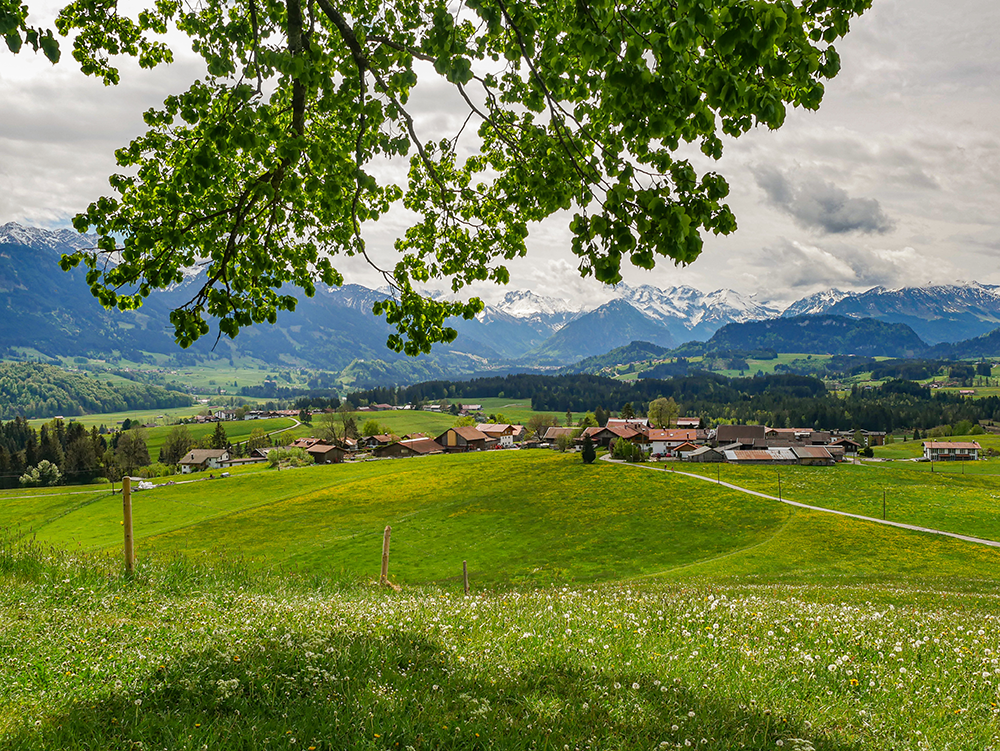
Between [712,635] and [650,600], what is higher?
[712,635]

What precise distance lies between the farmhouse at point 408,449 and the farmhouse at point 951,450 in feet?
488

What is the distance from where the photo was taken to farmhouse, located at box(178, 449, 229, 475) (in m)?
154

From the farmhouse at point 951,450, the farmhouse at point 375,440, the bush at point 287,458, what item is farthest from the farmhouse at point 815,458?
the bush at point 287,458

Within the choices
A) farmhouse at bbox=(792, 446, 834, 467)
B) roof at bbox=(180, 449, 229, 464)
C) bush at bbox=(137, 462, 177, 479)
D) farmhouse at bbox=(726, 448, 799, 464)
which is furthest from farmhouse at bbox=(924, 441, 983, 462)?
bush at bbox=(137, 462, 177, 479)

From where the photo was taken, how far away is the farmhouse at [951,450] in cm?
15850

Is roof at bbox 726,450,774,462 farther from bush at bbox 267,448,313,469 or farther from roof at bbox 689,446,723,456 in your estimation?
bush at bbox 267,448,313,469

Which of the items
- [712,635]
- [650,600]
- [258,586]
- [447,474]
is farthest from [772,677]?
[447,474]

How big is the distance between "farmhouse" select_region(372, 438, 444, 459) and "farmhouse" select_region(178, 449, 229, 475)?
4496cm

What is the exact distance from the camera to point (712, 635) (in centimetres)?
921

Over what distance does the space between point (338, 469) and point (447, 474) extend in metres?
29.5

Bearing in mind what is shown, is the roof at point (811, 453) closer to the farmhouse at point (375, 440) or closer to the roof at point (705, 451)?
the roof at point (705, 451)

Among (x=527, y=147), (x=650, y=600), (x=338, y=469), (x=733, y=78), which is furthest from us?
(x=338, y=469)

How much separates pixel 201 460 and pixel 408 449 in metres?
59.5

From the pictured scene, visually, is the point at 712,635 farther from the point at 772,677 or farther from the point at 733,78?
the point at 733,78
